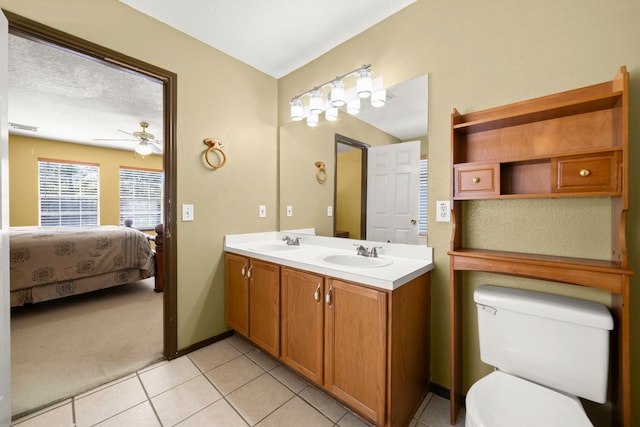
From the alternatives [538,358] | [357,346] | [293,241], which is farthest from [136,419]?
[538,358]

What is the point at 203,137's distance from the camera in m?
2.12

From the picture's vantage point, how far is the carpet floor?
168cm

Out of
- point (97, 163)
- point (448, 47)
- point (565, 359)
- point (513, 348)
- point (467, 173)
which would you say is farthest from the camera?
point (97, 163)

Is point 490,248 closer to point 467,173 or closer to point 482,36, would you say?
point 467,173

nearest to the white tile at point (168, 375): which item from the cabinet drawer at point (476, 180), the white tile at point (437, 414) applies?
the white tile at point (437, 414)

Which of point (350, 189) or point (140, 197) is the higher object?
point (140, 197)

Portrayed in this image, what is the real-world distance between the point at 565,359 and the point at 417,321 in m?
0.60

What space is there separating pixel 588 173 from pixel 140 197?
7198 millimetres

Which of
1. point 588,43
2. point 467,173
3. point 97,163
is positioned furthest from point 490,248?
point 97,163

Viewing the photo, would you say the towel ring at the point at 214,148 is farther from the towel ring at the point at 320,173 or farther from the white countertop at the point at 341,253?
the towel ring at the point at 320,173

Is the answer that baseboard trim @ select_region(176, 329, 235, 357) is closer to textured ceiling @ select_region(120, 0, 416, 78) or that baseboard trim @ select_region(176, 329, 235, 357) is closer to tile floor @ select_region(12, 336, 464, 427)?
tile floor @ select_region(12, 336, 464, 427)

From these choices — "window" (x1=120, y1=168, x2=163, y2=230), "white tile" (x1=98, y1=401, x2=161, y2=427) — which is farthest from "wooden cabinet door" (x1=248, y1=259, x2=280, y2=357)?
"window" (x1=120, y1=168, x2=163, y2=230)

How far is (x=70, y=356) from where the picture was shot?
2.03 meters

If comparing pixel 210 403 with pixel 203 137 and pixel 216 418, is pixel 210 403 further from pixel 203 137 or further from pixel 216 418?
pixel 203 137
